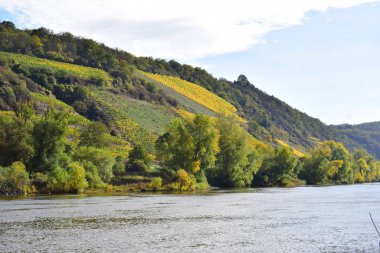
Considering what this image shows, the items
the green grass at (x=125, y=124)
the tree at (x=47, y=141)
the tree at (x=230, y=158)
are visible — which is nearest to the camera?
the tree at (x=47, y=141)

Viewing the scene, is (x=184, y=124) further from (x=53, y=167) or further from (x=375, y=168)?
(x=375, y=168)

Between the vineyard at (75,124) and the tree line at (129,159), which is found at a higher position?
the vineyard at (75,124)

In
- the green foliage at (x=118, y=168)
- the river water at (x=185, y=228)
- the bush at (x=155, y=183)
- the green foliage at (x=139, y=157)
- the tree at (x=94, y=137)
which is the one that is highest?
the tree at (x=94, y=137)

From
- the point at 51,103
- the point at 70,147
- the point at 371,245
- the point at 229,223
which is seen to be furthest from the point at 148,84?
the point at 371,245

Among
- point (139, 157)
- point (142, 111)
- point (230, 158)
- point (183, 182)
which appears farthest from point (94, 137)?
point (142, 111)

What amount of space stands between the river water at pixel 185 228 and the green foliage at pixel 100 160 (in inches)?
1138

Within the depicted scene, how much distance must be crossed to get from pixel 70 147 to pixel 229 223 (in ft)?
170

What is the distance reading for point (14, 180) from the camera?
70.8 metres

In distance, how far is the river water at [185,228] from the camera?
30.0m

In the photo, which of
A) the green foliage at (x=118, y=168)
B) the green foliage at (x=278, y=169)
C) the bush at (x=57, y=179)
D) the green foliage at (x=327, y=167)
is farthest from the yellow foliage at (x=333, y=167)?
the bush at (x=57, y=179)

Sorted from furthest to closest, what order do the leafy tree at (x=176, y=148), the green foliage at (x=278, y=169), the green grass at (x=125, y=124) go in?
the green grass at (x=125, y=124) < the green foliage at (x=278, y=169) < the leafy tree at (x=176, y=148)

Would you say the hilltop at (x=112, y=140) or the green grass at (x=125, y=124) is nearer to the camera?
the hilltop at (x=112, y=140)

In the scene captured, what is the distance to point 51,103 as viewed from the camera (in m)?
139

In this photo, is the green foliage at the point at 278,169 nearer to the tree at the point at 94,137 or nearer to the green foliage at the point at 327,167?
the green foliage at the point at 327,167
